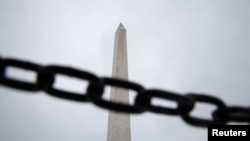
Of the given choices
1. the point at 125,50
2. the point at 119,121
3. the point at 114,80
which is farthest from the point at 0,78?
the point at 125,50

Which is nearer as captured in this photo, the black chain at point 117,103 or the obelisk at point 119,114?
the black chain at point 117,103

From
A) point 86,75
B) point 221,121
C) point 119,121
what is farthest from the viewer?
point 119,121

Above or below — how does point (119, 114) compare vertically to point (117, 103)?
above

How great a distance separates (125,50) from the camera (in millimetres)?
13742

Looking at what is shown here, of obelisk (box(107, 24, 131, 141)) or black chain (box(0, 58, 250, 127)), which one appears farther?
obelisk (box(107, 24, 131, 141))

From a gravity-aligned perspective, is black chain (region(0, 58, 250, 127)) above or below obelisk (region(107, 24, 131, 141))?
below

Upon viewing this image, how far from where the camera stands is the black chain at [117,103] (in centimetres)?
134

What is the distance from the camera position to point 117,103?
1.41m

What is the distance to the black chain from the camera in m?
1.34

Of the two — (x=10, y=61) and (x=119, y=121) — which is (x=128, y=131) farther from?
(x=10, y=61)

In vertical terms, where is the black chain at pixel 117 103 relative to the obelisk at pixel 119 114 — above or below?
below

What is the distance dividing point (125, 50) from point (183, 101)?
40.2 ft

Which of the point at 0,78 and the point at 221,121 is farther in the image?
the point at 221,121

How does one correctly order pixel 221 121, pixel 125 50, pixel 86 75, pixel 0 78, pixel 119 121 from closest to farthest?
pixel 0 78, pixel 86 75, pixel 221 121, pixel 119 121, pixel 125 50
